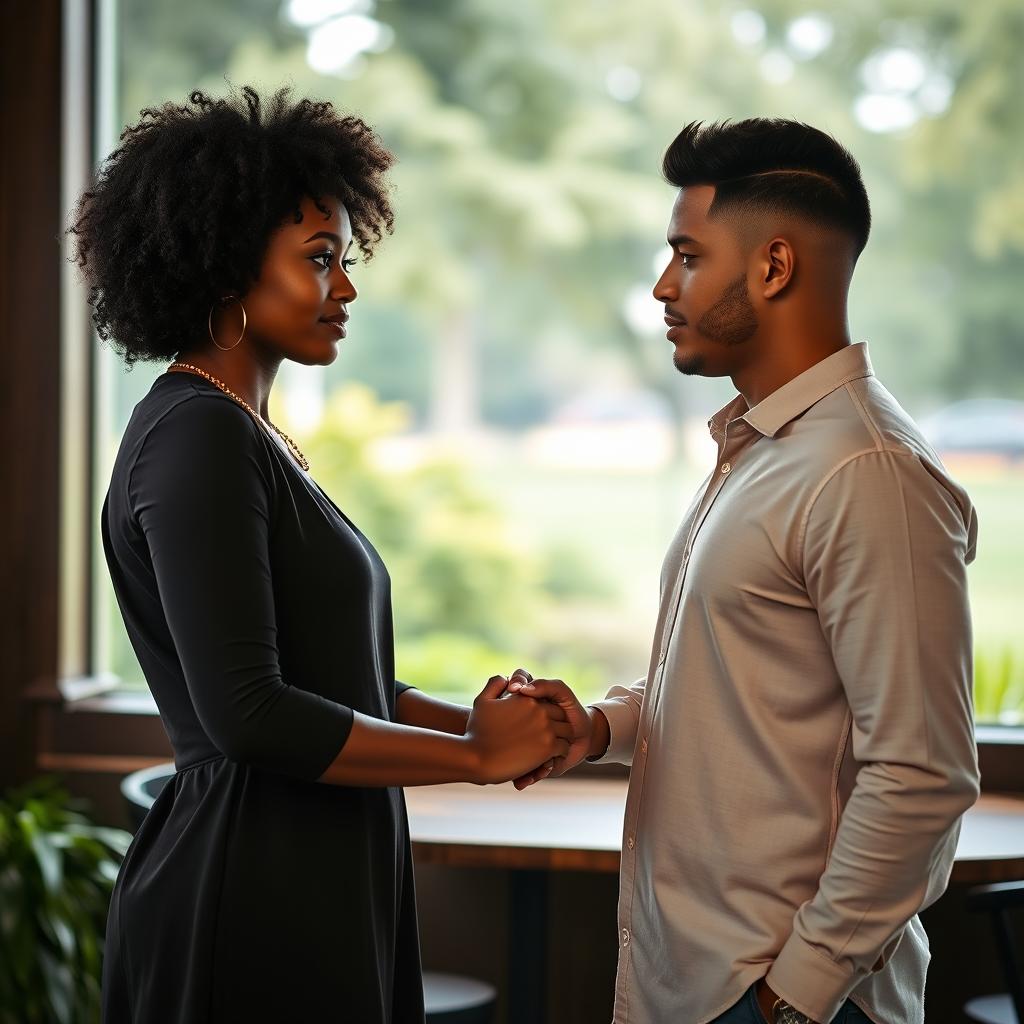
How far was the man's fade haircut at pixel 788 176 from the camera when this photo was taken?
158 centimetres

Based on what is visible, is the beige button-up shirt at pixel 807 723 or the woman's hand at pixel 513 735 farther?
the woman's hand at pixel 513 735

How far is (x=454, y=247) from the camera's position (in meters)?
3.91

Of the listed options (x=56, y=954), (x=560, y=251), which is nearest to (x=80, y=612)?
(x=56, y=954)

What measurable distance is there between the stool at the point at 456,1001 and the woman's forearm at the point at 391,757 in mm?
1026

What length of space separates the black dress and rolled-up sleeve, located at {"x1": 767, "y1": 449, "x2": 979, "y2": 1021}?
0.51 metres

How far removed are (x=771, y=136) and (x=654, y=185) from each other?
2.26m

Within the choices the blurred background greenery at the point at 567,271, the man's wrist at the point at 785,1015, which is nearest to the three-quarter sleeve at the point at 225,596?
the man's wrist at the point at 785,1015

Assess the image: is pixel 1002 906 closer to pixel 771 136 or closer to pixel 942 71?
pixel 771 136

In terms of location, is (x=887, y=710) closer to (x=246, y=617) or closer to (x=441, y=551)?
(x=246, y=617)

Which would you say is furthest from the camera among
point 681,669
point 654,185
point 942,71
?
point 654,185

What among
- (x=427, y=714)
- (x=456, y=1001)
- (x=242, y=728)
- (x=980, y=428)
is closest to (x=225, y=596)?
(x=242, y=728)

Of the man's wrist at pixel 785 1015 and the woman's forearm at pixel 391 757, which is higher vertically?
the woman's forearm at pixel 391 757

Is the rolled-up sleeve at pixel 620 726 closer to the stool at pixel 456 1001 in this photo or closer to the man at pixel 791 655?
the man at pixel 791 655

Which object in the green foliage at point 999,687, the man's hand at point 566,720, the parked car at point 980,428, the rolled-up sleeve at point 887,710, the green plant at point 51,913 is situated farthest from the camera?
the parked car at point 980,428
